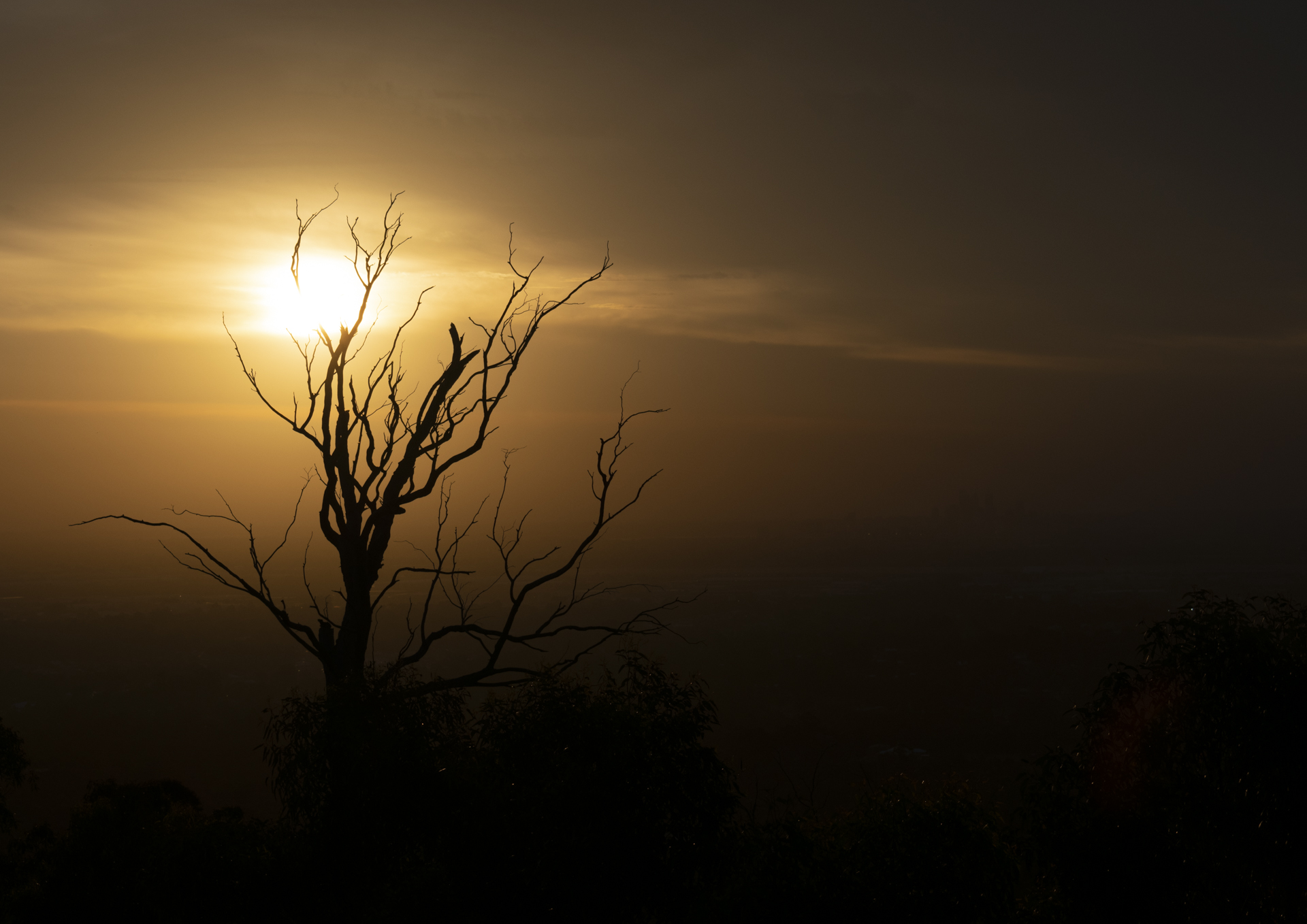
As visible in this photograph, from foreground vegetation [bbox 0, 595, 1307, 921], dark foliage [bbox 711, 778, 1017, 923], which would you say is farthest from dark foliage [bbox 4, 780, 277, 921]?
dark foliage [bbox 711, 778, 1017, 923]

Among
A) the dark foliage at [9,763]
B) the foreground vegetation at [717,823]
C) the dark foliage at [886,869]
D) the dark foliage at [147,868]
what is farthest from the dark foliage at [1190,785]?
the dark foliage at [9,763]

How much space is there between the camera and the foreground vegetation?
12.2 meters

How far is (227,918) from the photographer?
13391mm

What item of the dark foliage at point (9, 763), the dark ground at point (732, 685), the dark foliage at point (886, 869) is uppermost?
the dark foliage at point (886, 869)

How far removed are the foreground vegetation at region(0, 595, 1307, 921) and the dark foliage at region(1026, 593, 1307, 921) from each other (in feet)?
0.10

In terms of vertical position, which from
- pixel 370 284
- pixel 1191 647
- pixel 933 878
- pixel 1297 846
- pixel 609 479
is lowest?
pixel 933 878

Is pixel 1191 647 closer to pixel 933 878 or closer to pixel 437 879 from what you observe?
pixel 933 878

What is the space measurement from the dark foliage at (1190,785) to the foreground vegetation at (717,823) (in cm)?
3

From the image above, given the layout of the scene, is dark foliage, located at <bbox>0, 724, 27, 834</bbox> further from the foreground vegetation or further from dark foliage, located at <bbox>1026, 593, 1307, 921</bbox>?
dark foliage, located at <bbox>1026, 593, 1307, 921</bbox>

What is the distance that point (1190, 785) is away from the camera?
12.6m

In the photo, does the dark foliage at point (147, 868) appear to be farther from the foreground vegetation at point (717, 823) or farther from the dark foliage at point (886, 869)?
the dark foliage at point (886, 869)

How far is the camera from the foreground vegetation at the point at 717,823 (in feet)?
40.0

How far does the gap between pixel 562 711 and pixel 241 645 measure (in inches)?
6254

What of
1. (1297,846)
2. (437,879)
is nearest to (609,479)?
(437,879)
